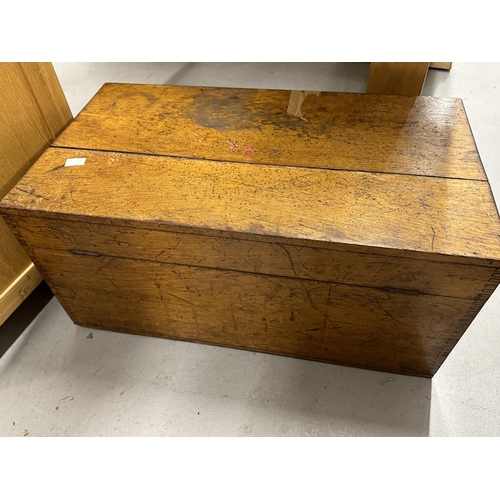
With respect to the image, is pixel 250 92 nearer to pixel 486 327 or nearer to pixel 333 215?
pixel 333 215

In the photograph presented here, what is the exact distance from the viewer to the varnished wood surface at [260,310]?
1051mm

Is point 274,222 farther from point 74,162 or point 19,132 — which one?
point 19,132

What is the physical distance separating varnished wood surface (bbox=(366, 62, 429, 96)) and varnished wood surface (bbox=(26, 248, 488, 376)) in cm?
93

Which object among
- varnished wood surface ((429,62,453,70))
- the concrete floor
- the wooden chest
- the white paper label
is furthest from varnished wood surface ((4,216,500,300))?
varnished wood surface ((429,62,453,70))

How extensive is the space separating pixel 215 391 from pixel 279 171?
652 millimetres

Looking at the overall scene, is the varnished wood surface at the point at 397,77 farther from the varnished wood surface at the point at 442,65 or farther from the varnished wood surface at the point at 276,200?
the varnished wood surface at the point at 442,65

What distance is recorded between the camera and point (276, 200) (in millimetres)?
1006

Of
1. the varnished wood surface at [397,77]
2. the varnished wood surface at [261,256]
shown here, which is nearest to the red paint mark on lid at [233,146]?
the varnished wood surface at [261,256]

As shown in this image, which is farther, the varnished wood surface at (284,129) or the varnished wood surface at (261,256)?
the varnished wood surface at (284,129)

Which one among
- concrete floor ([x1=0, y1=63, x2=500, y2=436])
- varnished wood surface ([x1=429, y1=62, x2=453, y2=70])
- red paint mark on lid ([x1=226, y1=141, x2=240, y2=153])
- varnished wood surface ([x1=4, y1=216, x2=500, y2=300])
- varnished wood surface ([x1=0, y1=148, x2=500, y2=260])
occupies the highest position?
red paint mark on lid ([x1=226, y1=141, x2=240, y2=153])

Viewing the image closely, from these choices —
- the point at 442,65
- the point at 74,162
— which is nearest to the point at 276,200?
the point at 74,162

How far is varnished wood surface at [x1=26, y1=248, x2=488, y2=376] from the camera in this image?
105 cm

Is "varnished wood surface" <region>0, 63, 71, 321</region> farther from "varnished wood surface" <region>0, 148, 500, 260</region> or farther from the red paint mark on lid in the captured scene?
the red paint mark on lid

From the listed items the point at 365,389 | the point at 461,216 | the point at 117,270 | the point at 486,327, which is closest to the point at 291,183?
the point at 461,216
